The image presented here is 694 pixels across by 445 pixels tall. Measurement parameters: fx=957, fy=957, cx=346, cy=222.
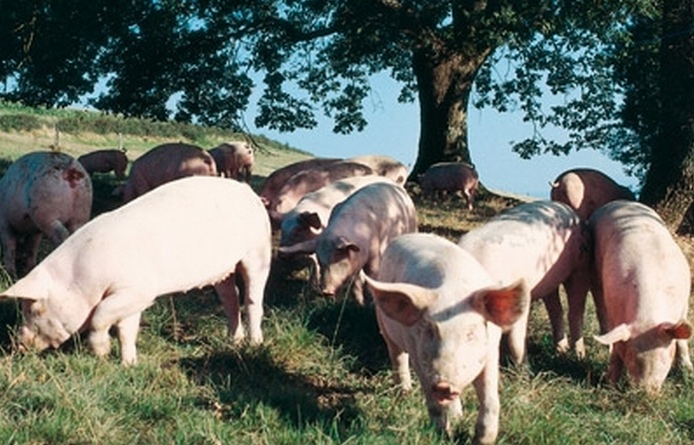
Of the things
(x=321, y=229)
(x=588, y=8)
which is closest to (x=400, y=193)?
(x=321, y=229)

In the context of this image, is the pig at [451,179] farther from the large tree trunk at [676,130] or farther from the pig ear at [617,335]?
the pig ear at [617,335]

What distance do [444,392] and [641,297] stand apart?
8.09 ft

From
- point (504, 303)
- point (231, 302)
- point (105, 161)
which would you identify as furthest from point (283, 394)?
point (105, 161)

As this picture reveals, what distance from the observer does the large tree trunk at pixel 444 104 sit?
61.4 feet

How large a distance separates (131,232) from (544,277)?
10.7 ft

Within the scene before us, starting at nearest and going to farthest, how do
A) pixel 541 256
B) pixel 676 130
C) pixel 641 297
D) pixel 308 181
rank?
pixel 641 297 → pixel 541 256 → pixel 676 130 → pixel 308 181

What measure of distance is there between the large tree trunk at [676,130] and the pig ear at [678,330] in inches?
263

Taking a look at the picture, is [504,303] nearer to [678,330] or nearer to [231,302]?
[678,330]

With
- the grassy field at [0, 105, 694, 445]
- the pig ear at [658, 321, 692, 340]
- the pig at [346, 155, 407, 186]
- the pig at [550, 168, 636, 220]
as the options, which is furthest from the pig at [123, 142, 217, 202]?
the pig ear at [658, 321, 692, 340]

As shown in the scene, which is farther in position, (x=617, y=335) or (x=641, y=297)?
(x=641, y=297)

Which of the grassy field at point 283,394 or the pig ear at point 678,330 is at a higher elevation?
the pig ear at point 678,330

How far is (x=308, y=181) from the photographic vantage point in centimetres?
1290

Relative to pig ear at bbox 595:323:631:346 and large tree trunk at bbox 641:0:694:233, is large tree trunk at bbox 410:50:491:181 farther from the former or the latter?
pig ear at bbox 595:323:631:346

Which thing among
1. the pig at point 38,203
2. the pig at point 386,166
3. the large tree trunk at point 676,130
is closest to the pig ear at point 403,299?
the pig at point 38,203
